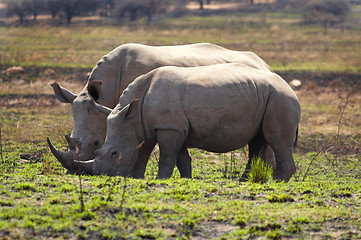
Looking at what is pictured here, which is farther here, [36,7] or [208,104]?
[36,7]

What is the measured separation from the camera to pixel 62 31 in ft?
128

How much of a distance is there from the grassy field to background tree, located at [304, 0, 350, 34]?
20893 mm

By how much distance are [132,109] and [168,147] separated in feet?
2.48

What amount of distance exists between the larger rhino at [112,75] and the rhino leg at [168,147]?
139 centimetres

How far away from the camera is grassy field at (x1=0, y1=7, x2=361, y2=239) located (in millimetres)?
6797

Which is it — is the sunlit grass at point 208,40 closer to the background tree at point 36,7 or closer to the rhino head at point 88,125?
the background tree at point 36,7

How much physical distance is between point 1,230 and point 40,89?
15337 mm

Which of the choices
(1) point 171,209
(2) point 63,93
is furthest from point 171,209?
(2) point 63,93

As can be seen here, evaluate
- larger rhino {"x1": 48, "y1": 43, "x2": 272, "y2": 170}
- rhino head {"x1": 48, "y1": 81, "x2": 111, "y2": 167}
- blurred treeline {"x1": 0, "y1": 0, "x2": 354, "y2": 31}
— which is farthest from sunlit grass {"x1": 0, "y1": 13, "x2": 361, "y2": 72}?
rhino head {"x1": 48, "y1": 81, "x2": 111, "y2": 167}

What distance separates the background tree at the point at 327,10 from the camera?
50062 millimetres

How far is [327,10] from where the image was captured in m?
51.5

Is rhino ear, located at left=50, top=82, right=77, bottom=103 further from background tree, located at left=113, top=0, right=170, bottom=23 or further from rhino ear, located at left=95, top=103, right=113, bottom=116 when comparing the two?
background tree, located at left=113, top=0, right=170, bottom=23

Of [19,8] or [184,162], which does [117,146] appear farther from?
[19,8]

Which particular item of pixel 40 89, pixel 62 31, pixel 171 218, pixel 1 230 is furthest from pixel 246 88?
pixel 62 31
